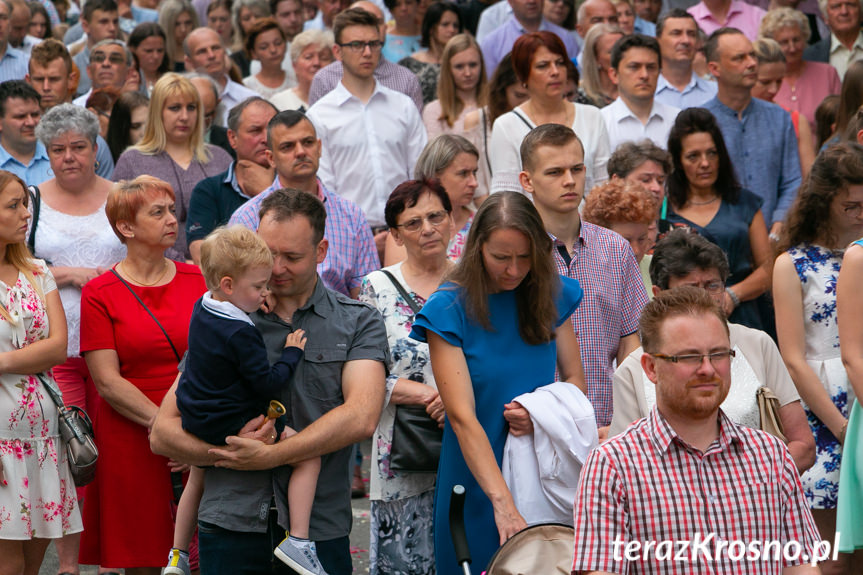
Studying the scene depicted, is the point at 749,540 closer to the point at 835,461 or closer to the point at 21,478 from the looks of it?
the point at 835,461

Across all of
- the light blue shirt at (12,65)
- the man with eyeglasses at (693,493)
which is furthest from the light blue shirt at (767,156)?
the light blue shirt at (12,65)

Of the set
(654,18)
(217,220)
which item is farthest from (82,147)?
(654,18)

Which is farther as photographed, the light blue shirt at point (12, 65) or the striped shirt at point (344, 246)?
the light blue shirt at point (12, 65)

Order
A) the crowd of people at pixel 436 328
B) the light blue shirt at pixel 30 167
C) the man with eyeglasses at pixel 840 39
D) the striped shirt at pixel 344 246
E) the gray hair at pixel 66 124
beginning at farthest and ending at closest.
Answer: the man with eyeglasses at pixel 840 39 < the light blue shirt at pixel 30 167 < the gray hair at pixel 66 124 < the striped shirt at pixel 344 246 < the crowd of people at pixel 436 328

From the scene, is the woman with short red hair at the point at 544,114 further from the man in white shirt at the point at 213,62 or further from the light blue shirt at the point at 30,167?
the man in white shirt at the point at 213,62

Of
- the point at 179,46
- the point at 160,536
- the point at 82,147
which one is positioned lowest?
the point at 160,536

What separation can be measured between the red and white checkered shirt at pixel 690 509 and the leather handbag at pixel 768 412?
0.96m

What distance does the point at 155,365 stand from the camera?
5.56 metres

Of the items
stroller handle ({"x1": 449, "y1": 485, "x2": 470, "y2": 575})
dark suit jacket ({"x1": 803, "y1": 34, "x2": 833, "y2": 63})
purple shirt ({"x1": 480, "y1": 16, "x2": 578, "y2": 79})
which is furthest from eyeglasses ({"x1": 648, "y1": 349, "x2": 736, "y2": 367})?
dark suit jacket ({"x1": 803, "y1": 34, "x2": 833, "y2": 63})

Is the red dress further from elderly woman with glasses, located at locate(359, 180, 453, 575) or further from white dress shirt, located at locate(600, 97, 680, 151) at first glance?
white dress shirt, located at locate(600, 97, 680, 151)

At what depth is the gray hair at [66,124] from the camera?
6.65 metres

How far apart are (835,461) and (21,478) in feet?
11.8

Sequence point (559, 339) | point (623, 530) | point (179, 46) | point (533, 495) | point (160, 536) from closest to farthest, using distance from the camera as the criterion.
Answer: point (623, 530), point (533, 495), point (559, 339), point (160, 536), point (179, 46)

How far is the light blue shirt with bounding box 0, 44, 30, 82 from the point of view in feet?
33.6
